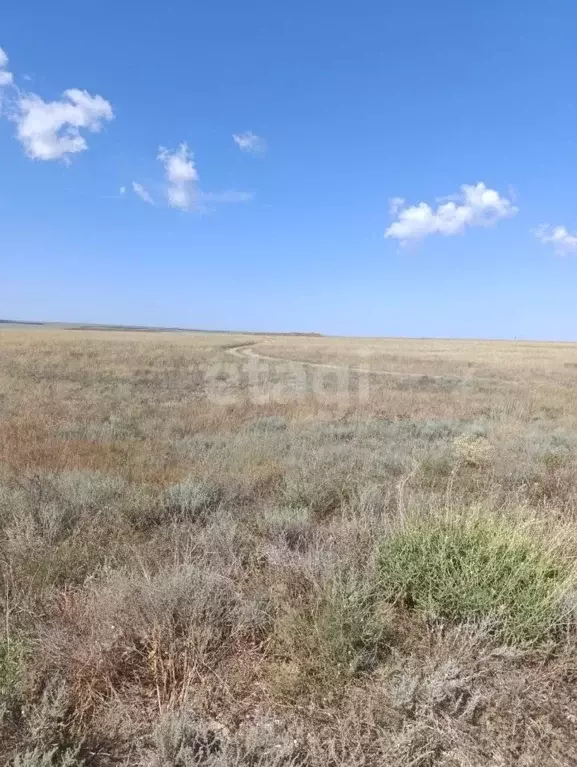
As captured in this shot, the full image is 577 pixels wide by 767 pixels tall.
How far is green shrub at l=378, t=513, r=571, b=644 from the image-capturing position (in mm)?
2723

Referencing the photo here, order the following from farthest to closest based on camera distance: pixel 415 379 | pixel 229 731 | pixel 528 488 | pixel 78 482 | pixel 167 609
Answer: pixel 415 379 → pixel 528 488 → pixel 78 482 → pixel 167 609 → pixel 229 731

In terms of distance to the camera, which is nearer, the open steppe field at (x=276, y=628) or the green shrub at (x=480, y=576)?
the open steppe field at (x=276, y=628)

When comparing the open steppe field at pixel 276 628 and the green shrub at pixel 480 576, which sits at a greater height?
the green shrub at pixel 480 576

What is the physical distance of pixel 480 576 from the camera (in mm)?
2928

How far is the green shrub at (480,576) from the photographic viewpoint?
8.93 feet

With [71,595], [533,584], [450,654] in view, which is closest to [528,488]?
[533,584]

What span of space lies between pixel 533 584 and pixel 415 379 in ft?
73.8

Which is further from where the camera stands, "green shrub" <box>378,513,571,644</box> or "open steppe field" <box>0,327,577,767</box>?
"green shrub" <box>378,513,571,644</box>

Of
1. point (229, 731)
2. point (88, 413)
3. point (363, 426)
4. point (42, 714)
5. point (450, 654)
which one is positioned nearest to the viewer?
point (42, 714)

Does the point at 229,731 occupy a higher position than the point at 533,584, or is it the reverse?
the point at 533,584

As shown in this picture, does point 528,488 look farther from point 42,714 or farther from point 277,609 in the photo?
point 42,714

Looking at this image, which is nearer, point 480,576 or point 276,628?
→ point 276,628

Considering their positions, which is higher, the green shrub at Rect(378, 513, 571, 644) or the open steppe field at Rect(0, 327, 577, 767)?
the green shrub at Rect(378, 513, 571, 644)

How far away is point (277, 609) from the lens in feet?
9.55
